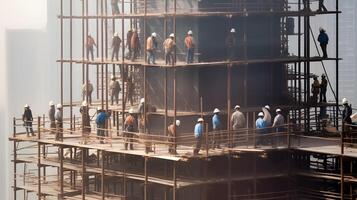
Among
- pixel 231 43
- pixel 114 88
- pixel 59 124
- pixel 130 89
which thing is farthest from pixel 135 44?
pixel 59 124

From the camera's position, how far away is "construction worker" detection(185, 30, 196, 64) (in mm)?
54656

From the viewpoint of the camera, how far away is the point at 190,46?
5469 cm

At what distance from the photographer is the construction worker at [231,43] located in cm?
5559

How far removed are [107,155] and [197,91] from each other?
5766 mm

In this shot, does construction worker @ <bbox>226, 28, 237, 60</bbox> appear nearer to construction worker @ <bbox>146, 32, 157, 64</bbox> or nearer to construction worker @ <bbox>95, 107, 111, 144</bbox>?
construction worker @ <bbox>146, 32, 157, 64</bbox>

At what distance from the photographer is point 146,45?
5591 centimetres

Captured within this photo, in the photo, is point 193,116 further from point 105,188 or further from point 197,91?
point 105,188

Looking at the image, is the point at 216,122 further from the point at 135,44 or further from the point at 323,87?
the point at 323,87

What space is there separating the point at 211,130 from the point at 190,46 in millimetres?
4589

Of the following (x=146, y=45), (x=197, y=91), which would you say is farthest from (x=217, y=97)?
(x=146, y=45)

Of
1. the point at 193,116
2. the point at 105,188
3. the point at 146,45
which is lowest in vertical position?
the point at 105,188

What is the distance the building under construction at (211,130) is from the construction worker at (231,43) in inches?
17.0

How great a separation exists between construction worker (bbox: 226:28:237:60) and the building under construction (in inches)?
17.0

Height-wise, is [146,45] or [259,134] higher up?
[146,45]
